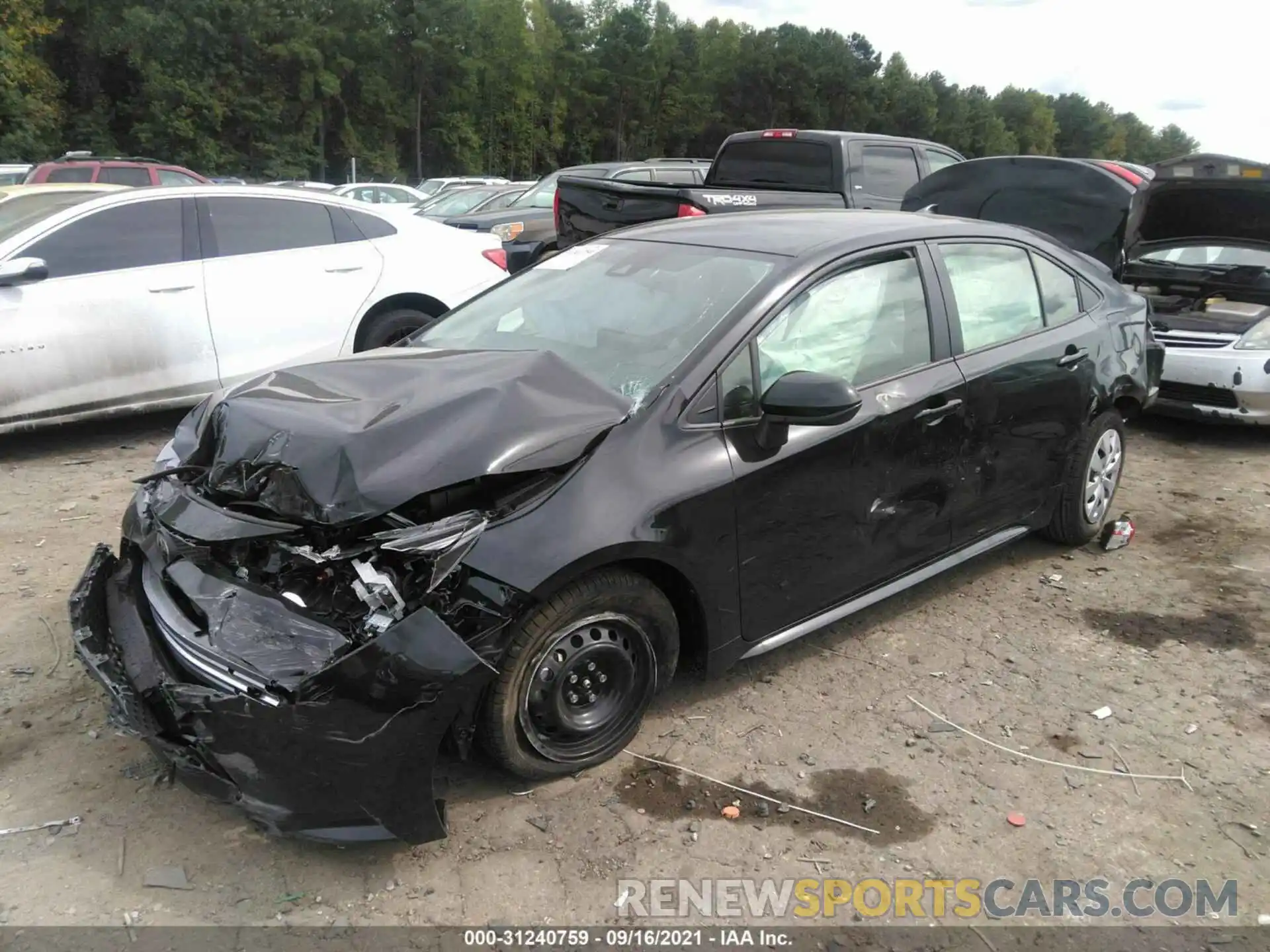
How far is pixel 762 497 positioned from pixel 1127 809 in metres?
1.51

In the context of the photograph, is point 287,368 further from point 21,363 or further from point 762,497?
point 21,363

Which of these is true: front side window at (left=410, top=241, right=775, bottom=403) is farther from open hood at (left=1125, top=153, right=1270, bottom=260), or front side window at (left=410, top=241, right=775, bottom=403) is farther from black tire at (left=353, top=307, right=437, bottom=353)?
open hood at (left=1125, top=153, right=1270, bottom=260)

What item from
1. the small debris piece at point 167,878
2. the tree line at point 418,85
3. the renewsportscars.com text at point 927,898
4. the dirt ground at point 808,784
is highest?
the tree line at point 418,85

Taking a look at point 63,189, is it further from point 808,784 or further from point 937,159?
point 937,159

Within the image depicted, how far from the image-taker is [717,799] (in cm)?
297

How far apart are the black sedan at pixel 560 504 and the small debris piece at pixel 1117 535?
1.07 m

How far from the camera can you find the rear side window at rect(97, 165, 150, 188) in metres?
15.3

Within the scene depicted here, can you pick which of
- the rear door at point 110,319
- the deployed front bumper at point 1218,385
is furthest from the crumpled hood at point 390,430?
the deployed front bumper at point 1218,385

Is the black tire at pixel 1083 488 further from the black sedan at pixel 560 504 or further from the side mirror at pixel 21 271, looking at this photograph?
the side mirror at pixel 21 271

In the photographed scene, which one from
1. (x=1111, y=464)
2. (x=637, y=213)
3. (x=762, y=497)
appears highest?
(x=637, y=213)

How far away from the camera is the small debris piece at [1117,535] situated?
16.3 ft

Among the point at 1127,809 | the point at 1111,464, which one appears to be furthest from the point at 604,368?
the point at 1111,464

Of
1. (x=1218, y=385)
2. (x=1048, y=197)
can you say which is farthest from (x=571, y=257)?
(x=1048, y=197)

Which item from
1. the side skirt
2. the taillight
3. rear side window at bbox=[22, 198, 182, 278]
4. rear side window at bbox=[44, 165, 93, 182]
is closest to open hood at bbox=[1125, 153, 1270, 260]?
A: the taillight
